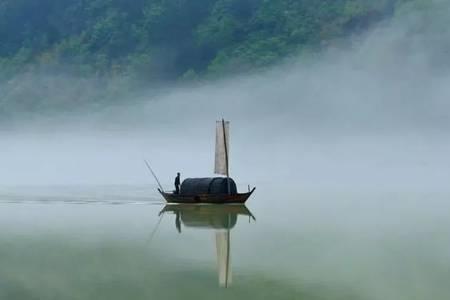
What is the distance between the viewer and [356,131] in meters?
81.1

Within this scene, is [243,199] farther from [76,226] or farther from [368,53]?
[368,53]

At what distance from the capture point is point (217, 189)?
1145 inches

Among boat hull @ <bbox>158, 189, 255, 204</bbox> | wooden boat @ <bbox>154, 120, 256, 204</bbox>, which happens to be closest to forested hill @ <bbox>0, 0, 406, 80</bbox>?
wooden boat @ <bbox>154, 120, 256, 204</bbox>

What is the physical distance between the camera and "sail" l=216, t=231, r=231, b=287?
13.9 meters

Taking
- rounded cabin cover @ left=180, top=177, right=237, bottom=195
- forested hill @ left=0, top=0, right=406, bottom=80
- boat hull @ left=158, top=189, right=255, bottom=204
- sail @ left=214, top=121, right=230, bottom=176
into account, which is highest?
forested hill @ left=0, top=0, right=406, bottom=80

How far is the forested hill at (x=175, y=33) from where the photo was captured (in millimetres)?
85750

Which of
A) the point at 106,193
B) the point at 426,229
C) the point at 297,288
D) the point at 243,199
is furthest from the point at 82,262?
the point at 106,193

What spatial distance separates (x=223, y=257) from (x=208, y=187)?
41.7 ft

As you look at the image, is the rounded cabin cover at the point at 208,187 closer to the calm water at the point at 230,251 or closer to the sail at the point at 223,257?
the calm water at the point at 230,251

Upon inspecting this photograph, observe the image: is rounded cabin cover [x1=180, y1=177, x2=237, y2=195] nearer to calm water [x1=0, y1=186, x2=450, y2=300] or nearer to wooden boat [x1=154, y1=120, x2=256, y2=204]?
wooden boat [x1=154, y1=120, x2=256, y2=204]

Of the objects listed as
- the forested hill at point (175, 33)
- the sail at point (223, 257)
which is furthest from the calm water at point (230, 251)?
the forested hill at point (175, 33)

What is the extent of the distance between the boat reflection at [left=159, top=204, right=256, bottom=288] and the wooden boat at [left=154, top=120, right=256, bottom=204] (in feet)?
1.07

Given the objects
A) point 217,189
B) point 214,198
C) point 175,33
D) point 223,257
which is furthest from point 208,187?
point 175,33

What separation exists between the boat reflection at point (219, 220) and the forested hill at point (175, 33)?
57030mm
